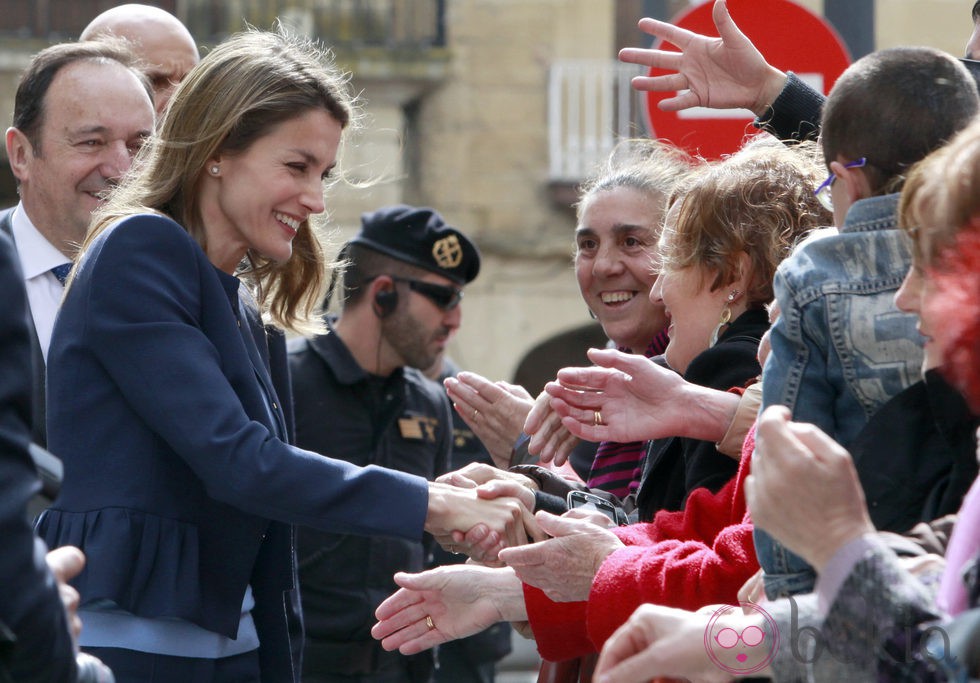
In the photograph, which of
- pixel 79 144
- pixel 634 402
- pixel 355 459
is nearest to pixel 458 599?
pixel 634 402

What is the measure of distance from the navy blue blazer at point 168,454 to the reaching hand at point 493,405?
2.44ft

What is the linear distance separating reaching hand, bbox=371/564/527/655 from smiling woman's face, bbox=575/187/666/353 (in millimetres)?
909

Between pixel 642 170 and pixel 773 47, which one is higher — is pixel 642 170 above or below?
below

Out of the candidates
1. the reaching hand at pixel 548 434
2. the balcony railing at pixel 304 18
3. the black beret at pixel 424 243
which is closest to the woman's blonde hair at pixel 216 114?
the reaching hand at pixel 548 434

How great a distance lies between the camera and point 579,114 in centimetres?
1232

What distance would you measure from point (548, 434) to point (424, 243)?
248cm

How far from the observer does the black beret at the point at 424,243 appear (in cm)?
568

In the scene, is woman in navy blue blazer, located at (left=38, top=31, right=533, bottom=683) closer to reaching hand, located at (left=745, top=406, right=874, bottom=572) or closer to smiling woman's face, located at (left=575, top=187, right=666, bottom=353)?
smiling woman's face, located at (left=575, top=187, right=666, bottom=353)

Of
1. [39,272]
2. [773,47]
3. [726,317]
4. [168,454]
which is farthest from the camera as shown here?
[773,47]

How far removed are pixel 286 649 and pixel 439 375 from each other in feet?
11.0

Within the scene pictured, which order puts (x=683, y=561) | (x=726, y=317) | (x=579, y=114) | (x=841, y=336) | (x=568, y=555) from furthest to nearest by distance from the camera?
(x=579, y=114)
(x=726, y=317)
(x=568, y=555)
(x=683, y=561)
(x=841, y=336)

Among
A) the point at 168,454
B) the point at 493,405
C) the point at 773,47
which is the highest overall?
the point at 773,47

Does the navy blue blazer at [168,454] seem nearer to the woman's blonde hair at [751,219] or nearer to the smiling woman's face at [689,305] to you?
the smiling woman's face at [689,305]

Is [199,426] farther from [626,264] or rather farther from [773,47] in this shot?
[773,47]
